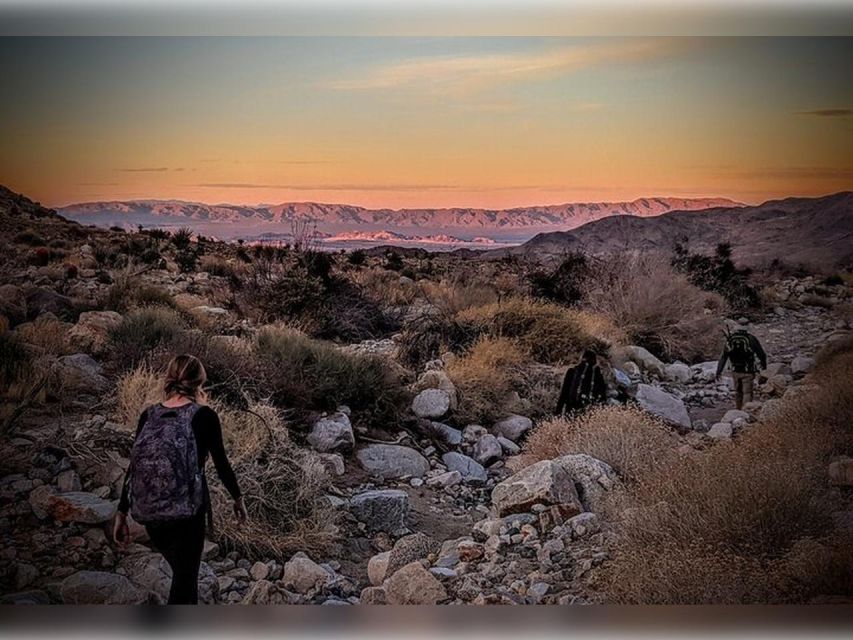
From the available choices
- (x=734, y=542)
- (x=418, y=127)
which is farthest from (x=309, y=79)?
(x=734, y=542)

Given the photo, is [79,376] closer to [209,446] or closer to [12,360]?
[12,360]

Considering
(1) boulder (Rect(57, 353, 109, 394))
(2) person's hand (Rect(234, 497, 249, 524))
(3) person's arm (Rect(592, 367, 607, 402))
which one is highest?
(3) person's arm (Rect(592, 367, 607, 402))

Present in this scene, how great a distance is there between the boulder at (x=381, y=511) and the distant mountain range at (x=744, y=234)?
1570 millimetres

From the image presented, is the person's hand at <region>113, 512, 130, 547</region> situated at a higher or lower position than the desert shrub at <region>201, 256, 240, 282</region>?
lower

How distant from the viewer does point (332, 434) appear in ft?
21.0

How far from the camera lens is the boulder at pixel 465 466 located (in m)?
6.48

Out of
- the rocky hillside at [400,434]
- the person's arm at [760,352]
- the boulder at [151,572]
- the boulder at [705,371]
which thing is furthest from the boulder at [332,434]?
the person's arm at [760,352]

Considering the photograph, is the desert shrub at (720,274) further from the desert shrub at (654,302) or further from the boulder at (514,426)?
the boulder at (514,426)

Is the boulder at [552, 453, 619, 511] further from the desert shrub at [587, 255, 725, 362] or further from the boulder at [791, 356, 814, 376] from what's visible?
the boulder at [791, 356, 814, 376]

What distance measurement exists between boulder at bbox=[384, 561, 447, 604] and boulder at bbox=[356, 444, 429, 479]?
623 mm

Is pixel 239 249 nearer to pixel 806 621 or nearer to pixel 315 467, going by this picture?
pixel 315 467

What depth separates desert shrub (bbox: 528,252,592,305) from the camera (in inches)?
257

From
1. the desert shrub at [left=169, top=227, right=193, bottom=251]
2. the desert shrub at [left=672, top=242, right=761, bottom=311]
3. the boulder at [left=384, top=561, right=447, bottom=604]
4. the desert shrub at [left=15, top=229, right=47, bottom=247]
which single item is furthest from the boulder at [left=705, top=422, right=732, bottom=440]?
the desert shrub at [left=15, top=229, right=47, bottom=247]

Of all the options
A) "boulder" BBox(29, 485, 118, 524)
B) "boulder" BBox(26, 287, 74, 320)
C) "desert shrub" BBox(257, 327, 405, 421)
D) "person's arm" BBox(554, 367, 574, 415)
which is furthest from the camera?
"person's arm" BBox(554, 367, 574, 415)
